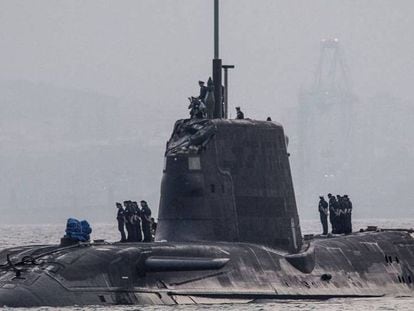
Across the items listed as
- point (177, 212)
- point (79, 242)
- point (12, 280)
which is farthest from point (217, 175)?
point (12, 280)

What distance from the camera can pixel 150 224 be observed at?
118ft

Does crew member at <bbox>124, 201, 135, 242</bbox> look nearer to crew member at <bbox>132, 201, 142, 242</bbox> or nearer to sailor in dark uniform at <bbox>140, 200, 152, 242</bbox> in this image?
crew member at <bbox>132, 201, 142, 242</bbox>

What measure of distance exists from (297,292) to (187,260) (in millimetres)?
3082

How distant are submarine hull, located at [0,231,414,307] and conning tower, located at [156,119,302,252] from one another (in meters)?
0.47

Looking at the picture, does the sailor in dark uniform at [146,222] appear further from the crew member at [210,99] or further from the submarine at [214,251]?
the crew member at [210,99]

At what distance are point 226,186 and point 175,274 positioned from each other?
9.61ft

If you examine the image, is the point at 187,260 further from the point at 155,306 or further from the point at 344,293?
the point at 344,293

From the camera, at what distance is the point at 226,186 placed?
3362 cm

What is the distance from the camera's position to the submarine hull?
3011 cm

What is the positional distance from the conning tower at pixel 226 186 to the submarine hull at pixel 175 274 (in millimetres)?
472

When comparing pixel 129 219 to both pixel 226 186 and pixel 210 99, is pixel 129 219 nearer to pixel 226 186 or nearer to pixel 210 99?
pixel 226 186

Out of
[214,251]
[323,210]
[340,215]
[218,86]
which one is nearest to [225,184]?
[214,251]

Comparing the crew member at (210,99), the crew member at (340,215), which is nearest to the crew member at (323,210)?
the crew member at (340,215)

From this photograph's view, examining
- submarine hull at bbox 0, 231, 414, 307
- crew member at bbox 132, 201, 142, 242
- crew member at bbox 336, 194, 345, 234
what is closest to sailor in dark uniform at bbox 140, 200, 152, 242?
crew member at bbox 132, 201, 142, 242
